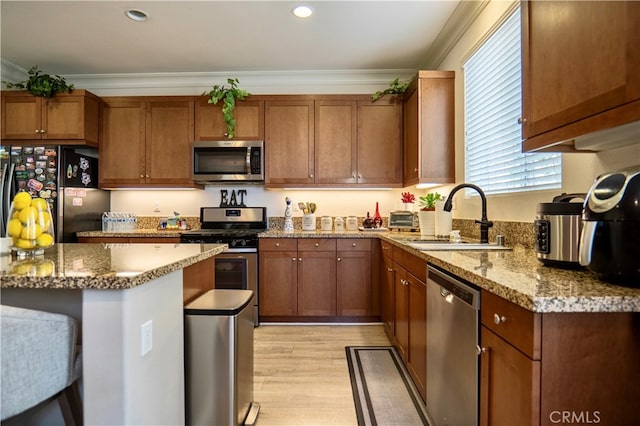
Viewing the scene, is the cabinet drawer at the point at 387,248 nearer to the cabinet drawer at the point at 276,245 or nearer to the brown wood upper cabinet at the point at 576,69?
the cabinet drawer at the point at 276,245

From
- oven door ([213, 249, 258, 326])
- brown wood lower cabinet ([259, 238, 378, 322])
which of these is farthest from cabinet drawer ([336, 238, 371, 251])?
oven door ([213, 249, 258, 326])

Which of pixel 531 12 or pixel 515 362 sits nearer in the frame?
pixel 515 362

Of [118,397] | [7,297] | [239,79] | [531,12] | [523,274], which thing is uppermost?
[239,79]

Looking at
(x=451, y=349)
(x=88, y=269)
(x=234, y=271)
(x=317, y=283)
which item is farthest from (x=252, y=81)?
(x=451, y=349)

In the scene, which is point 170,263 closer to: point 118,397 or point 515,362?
point 118,397

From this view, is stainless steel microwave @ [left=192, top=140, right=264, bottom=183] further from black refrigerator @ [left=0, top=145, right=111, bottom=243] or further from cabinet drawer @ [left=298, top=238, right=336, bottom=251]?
black refrigerator @ [left=0, top=145, right=111, bottom=243]

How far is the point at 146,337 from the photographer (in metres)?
1.14

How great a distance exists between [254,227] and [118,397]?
285 cm

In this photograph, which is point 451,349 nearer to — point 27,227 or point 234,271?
point 27,227

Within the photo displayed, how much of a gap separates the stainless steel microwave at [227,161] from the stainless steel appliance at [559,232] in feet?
9.26

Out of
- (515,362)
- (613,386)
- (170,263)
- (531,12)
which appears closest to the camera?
(613,386)

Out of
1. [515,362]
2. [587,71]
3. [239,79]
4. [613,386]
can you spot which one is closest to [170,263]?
Answer: [515,362]

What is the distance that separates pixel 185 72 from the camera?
12.6ft

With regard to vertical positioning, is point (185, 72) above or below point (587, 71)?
above
